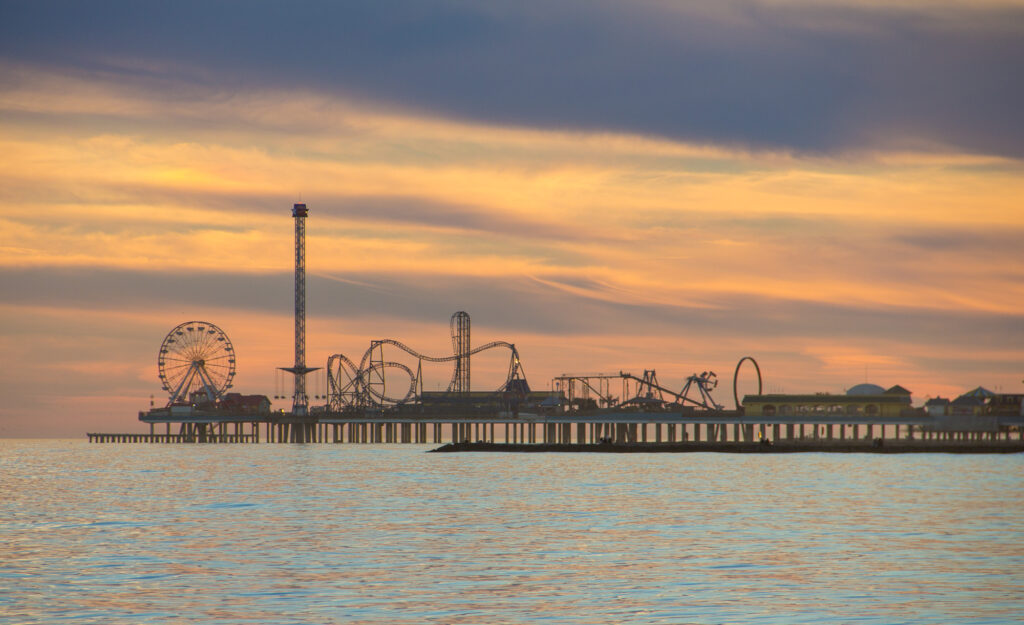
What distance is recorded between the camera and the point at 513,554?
45.8 m

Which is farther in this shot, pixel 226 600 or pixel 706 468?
pixel 706 468

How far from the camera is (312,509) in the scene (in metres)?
67.9

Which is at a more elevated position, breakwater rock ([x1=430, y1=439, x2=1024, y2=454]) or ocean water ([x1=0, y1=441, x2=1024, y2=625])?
ocean water ([x1=0, y1=441, x2=1024, y2=625])

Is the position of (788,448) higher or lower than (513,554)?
lower

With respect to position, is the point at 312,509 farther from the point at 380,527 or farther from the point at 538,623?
the point at 538,623

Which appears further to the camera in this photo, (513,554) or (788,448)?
(788,448)

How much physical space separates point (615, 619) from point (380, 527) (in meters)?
26.2

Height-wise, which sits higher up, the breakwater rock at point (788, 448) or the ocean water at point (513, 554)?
the ocean water at point (513, 554)

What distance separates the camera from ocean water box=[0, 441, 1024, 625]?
110ft

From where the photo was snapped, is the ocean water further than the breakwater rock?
No

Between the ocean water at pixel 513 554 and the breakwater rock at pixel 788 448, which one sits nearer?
the ocean water at pixel 513 554

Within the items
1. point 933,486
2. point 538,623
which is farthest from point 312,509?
point 933,486

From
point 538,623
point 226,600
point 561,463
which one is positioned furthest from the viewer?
point 561,463

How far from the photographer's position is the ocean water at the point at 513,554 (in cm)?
3344
